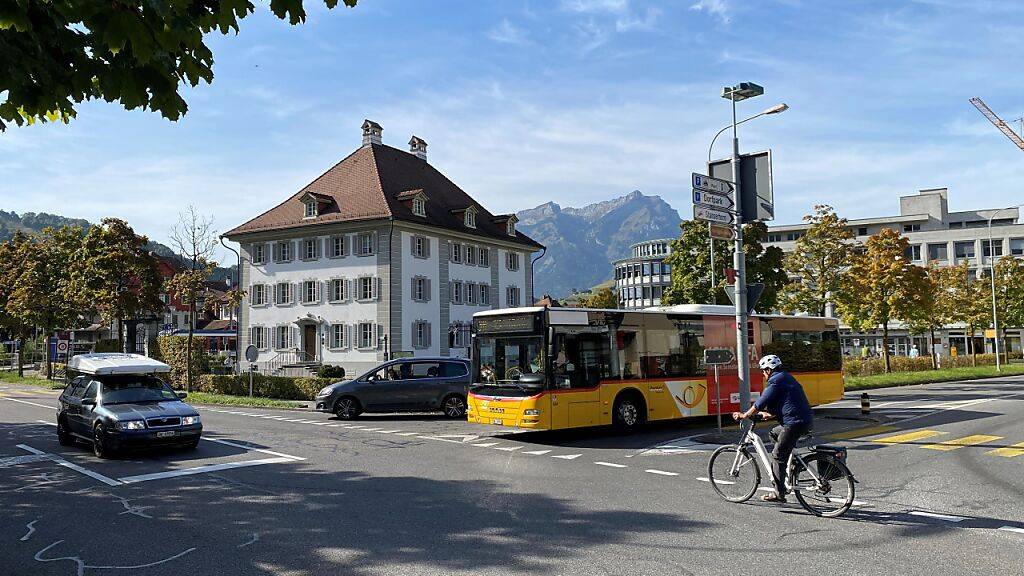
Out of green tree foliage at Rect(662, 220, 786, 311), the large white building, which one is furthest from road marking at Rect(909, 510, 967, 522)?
the large white building

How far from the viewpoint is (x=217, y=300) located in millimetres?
33969

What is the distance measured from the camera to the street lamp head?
54.1 ft

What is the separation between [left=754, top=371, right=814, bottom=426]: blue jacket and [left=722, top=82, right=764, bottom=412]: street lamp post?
6.55 meters

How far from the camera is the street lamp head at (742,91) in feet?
54.1

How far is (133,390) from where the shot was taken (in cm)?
1461

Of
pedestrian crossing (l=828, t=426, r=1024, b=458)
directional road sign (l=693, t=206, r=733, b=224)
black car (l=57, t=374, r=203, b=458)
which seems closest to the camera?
black car (l=57, t=374, r=203, b=458)

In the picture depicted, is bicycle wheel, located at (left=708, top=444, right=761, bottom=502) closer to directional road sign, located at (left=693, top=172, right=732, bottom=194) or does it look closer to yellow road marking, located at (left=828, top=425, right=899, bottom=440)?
directional road sign, located at (left=693, top=172, right=732, bottom=194)

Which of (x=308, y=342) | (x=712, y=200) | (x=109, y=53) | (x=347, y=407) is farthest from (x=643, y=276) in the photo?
(x=109, y=53)

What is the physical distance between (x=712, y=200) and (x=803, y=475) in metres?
7.71

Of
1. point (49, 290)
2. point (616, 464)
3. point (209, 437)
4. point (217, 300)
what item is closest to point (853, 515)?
point (616, 464)

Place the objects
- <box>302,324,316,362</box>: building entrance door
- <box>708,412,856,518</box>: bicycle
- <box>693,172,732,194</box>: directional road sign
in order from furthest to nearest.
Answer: <box>302,324,316,362</box>: building entrance door
<box>693,172,732,194</box>: directional road sign
<box>708,412,856,518</box>: bicycle

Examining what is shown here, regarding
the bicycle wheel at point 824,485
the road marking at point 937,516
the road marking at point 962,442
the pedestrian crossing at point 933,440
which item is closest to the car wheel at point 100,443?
the bicycle wheel at point 824,485

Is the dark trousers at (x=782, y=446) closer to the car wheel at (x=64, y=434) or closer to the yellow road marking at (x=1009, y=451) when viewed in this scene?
the yellow road marking at (x=1009, y=451)

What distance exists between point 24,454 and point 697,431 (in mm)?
14309
